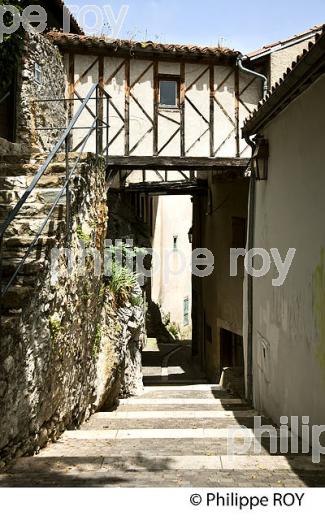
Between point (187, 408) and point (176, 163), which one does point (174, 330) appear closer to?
point (176, 163)

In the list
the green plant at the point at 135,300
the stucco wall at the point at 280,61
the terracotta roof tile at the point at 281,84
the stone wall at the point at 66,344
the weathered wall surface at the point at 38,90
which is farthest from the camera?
the stucco wall at the point at 280,61

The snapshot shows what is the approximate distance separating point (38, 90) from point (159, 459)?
9006 millimetres

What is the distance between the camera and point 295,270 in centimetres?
621

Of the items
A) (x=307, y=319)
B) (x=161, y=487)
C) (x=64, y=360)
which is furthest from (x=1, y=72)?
(x=161, y=487)

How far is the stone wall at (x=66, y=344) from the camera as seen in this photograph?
4.38m

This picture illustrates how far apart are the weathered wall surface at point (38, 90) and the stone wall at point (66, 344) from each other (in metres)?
3.31

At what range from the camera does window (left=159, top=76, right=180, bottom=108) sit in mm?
11906

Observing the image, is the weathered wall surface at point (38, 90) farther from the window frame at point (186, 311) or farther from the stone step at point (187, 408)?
the window frame at point (186, 311)

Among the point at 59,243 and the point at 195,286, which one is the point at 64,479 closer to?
the point at 59,243

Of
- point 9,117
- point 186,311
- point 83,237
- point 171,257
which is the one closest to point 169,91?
point 9,117

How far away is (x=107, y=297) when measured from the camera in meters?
8.92

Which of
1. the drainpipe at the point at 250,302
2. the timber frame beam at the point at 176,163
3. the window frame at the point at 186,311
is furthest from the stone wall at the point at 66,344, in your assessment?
the window frame at the point at 186,311

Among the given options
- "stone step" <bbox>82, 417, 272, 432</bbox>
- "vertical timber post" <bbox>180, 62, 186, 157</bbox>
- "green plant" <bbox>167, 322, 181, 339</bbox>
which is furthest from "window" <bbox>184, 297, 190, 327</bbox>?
"stone step" <bbox>82, 417, 272, 432</bbox>

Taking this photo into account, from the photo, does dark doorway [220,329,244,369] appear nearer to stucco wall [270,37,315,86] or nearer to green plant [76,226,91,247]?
stucco wall [270,37,315,86]
